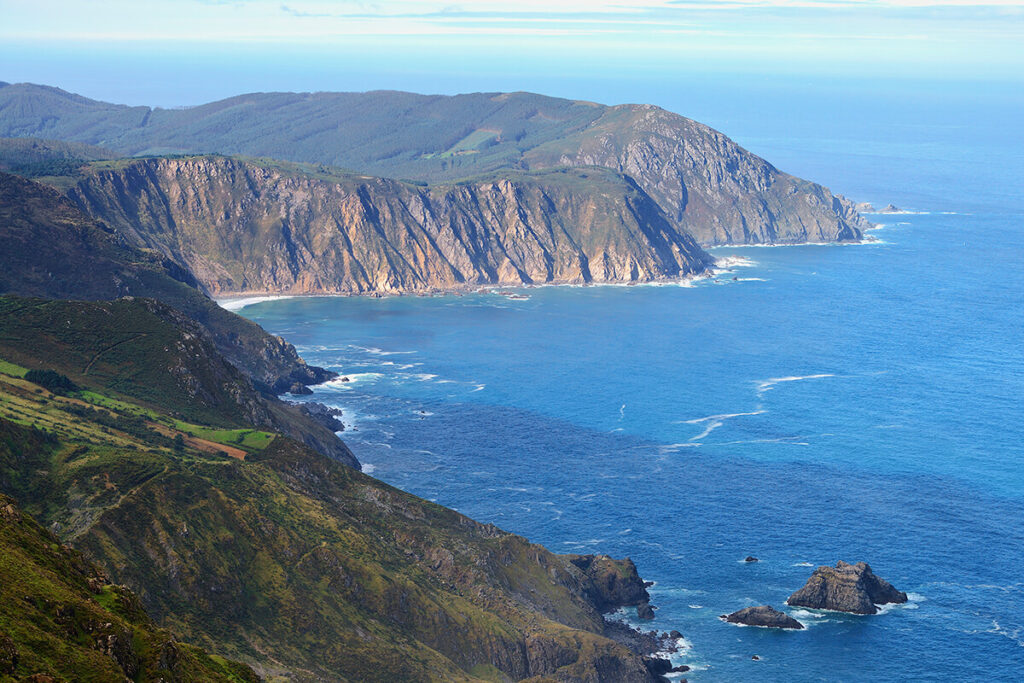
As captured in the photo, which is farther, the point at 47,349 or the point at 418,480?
the point at 418,480

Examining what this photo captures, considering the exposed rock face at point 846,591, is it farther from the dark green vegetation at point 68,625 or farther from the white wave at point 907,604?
the dark green vegetation at point 68,625

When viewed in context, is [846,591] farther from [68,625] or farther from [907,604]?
[68,625]

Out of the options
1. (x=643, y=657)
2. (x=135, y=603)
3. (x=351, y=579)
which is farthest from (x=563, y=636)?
(x=135, y=603)

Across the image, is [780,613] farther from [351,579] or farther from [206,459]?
[206,459]

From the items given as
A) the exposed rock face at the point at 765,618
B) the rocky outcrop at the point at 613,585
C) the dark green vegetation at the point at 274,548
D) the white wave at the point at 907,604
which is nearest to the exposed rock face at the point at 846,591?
the white wave at the point at 907,604

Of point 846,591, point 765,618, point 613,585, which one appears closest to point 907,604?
point 846,591
